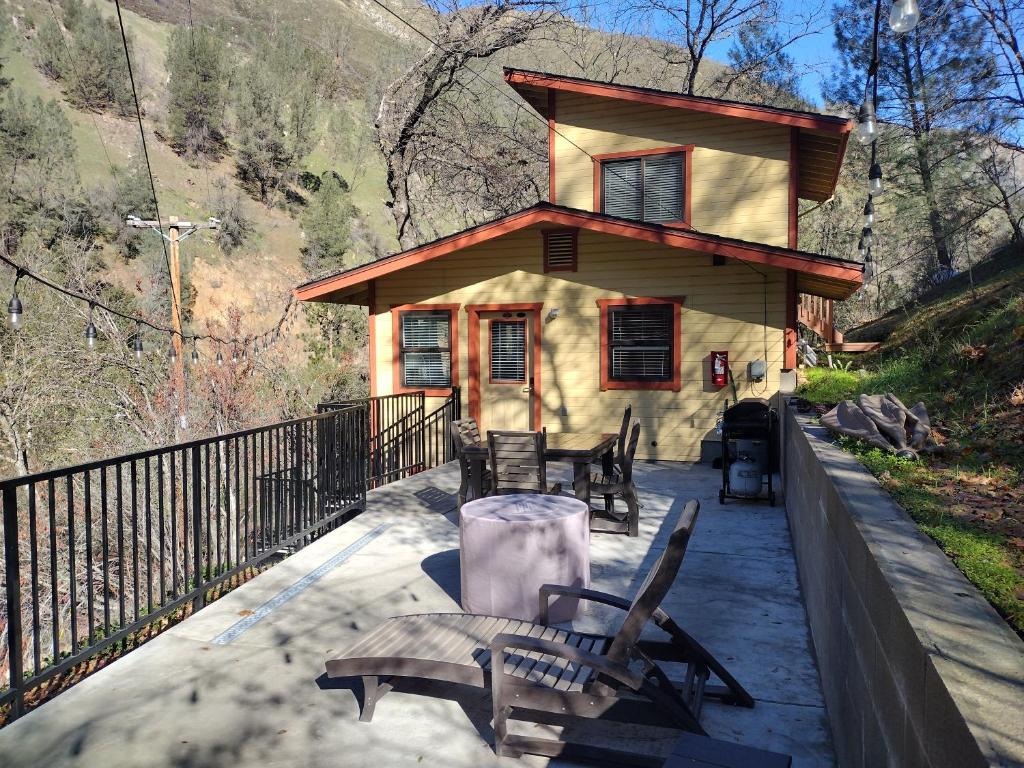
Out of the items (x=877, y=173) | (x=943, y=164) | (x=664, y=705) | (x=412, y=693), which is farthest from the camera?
(x=943, y=164)

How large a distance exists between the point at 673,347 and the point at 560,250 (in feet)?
7.57

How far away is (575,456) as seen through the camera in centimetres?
633

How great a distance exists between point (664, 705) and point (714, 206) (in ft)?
33.9

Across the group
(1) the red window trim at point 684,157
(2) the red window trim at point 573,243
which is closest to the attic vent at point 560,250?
(2) the red window trim at point 573,243

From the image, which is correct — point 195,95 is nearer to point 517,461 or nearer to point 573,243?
point 573,243

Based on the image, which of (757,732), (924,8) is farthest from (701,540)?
(924,8)

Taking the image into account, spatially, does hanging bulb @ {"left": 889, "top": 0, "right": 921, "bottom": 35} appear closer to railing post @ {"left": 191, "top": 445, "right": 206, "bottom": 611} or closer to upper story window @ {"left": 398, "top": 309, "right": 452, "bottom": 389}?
railing post @ {"left": 191, "top": 445, "right": 206, "bottom": 611}

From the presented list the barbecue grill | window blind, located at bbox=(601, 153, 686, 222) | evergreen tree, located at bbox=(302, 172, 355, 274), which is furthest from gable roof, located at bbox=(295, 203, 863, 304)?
evergreen tree, located at bbox=(302, 172, 355, 274)

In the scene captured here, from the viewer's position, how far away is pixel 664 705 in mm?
2684

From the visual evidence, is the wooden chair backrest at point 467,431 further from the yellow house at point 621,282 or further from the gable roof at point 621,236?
the gable roof at point 621,236

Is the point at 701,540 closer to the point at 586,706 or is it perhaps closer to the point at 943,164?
the point at 586,706

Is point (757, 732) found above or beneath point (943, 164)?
beneath

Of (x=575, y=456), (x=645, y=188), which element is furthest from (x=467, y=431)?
(x=645, y=188)

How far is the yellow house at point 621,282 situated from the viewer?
1062 centimetres
